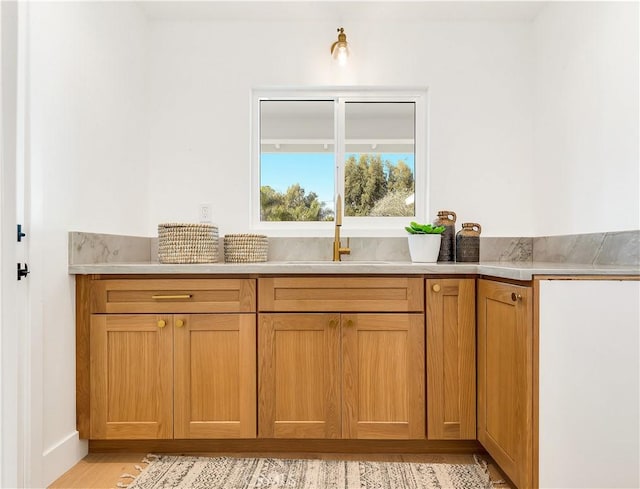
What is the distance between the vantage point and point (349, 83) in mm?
2676

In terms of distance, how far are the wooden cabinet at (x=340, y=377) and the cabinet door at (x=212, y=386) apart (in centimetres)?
6

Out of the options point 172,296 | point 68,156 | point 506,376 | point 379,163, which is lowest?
point 506,376

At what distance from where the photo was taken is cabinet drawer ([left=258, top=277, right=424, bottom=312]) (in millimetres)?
2035

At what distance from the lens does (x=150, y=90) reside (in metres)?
2.68

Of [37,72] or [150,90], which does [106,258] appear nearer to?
[37,72]

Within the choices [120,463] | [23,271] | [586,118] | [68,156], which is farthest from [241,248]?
[586,118]

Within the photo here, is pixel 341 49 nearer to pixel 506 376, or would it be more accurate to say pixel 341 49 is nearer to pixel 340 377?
pixel 340 377

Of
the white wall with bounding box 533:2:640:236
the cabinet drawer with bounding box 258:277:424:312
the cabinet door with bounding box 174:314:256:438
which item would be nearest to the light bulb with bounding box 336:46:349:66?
the white wall with bounding box 533:2:640:236

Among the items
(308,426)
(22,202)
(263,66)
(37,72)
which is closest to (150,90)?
(263,66)

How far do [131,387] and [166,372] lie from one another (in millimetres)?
162

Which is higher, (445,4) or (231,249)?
(445,4)

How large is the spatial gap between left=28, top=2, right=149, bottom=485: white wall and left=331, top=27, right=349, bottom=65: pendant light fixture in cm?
107

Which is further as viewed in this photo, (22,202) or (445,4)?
(445,4)

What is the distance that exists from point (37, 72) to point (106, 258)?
32.9 inches
